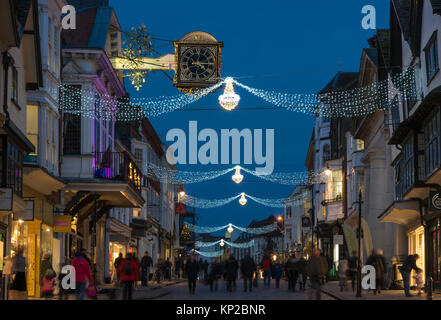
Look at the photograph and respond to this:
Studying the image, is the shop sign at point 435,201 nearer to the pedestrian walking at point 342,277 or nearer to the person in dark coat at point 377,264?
the person in dark coat at point 377,264

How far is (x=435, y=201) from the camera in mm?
31641

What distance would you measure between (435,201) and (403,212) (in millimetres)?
9056

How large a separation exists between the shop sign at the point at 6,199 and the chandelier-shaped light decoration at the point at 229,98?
9.27 meters

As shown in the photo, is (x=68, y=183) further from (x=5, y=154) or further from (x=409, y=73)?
(x=409, y=73)

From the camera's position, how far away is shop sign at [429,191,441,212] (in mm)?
31469

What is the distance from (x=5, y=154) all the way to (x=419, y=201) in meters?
18.3

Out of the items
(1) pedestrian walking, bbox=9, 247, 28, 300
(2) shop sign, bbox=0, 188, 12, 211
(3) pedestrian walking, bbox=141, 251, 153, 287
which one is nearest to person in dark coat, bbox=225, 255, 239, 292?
(3) pedestrian walking, bbox=141, 251, 153, 287

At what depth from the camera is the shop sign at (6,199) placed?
27.2 metres

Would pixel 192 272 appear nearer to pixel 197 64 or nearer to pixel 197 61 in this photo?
pixel 197 64

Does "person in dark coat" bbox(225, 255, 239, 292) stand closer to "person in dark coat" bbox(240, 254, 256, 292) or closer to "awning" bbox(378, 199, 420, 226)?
"person in dark coat" bbox(240, 254, 256, 292)

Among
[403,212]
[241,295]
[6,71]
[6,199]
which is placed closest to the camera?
[6,199]

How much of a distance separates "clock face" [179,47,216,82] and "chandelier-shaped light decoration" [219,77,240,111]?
3.02 meters

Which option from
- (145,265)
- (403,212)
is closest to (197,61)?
(403,212)

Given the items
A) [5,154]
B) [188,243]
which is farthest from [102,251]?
[188,243]
